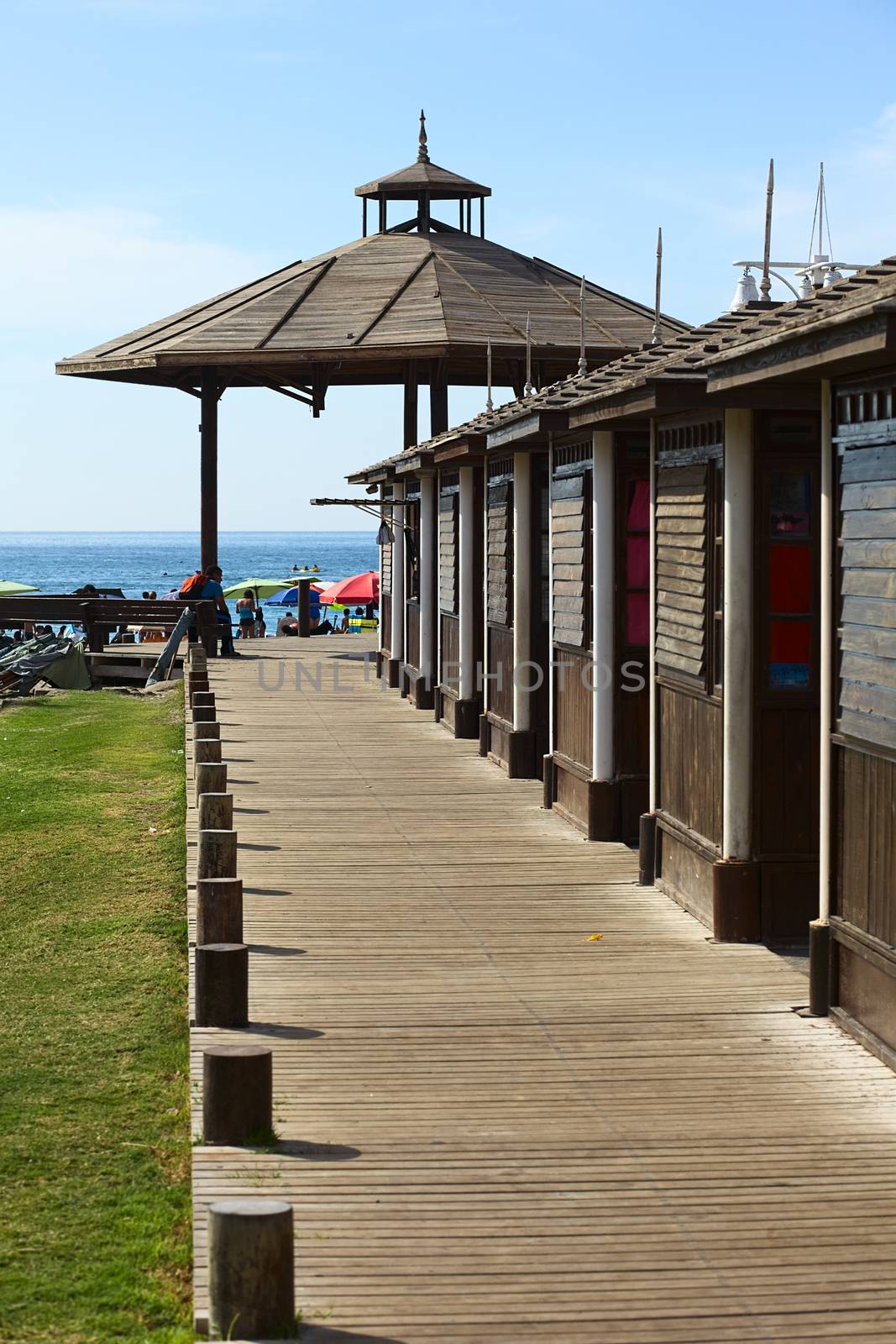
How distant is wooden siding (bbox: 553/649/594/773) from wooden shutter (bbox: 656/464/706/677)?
1981 millimetres

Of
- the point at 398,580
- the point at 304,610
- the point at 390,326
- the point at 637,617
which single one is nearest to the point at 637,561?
the point at 637,617

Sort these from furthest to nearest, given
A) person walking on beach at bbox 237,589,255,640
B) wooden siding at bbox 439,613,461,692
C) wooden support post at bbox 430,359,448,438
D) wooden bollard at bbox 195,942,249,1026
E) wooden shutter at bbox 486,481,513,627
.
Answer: person walking on beach at bbox 237,589,255,640
wooden support post at bbox 430,359,448,438
wooden siding at bbox 439,613,461,692
wooden shutter at bbox 486,481,513,627
wooden bollard at bbox 195,942,249,1026

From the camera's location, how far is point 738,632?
902cm

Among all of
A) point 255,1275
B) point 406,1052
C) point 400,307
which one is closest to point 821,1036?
point 406,1052

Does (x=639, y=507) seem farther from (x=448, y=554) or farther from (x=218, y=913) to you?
(x=448, y=554)

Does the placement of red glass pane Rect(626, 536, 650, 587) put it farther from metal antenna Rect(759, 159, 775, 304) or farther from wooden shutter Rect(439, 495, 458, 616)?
wooden shutter Rect(439, 495, 458, 616)

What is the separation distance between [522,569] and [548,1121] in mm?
8988

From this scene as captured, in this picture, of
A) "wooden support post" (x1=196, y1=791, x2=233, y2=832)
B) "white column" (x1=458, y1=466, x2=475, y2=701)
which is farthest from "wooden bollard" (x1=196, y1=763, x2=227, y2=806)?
"white column" (x1=458, y1=466, x2=475, y2=701)

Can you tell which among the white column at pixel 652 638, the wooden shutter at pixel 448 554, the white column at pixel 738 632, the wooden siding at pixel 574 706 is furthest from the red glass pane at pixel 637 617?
the wooden shutter at pixel 448 554

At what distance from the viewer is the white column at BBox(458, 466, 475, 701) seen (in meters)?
17.8

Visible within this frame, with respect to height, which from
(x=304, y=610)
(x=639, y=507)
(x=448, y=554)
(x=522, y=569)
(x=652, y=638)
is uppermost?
(x=639, y=507)

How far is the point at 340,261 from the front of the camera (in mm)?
32438

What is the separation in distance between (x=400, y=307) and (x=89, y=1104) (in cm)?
2370

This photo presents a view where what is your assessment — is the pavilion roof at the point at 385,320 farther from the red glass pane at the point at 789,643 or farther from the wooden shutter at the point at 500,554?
the red glass pane at the point at 789,643
